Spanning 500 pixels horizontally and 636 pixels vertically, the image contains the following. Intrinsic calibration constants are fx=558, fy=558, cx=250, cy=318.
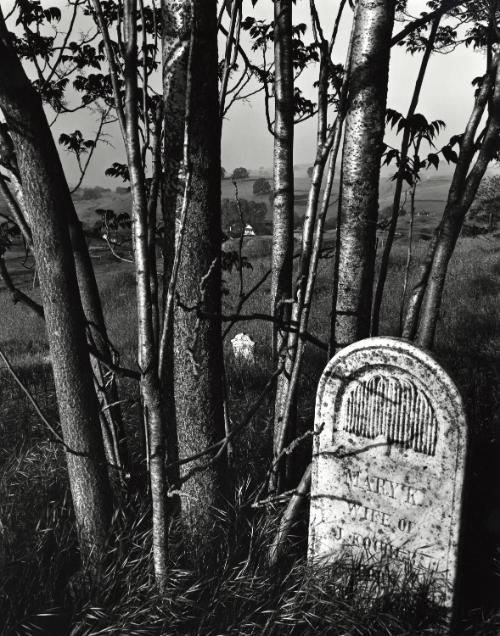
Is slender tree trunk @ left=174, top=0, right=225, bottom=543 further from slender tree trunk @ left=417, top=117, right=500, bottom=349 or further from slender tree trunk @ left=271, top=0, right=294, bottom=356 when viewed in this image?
slender tree trunk @ left=417, top=117, right=500, bottom=349

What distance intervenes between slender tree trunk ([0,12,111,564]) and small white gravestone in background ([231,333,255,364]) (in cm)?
409

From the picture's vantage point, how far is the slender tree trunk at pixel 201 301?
2510 millimetres

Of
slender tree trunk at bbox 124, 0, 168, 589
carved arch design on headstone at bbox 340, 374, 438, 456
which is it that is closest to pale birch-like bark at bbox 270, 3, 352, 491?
carved arch design on headstone at bbox 340, 374, 438, 456

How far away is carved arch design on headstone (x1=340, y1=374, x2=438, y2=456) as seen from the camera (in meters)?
2.72

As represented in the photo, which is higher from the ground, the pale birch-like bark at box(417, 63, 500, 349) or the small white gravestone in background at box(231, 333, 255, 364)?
the pale birch-like bark at box(417, 63, 500, 349)

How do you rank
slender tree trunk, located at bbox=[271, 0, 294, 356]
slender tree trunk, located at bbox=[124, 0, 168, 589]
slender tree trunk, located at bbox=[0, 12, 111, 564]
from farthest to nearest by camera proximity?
slender tree trunk, located at bbox=[271, 0, 294, 356]
slender tree trunk, located at bbox=[0, 12, 111, 564]
slender tree trunk, located at bbox=[124, 0, 168, 589]

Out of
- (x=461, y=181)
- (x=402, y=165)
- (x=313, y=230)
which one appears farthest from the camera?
(x=461, y=181)

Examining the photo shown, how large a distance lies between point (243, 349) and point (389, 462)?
4536 millimetres

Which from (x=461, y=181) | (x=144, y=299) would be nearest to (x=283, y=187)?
(x=461, y=181)

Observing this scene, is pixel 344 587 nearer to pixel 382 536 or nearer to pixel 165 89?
pixel 382 536

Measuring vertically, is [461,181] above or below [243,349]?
above

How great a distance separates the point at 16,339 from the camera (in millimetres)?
11727

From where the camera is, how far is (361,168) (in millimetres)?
2998

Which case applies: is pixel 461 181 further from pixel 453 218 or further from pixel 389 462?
pixel 389 462
